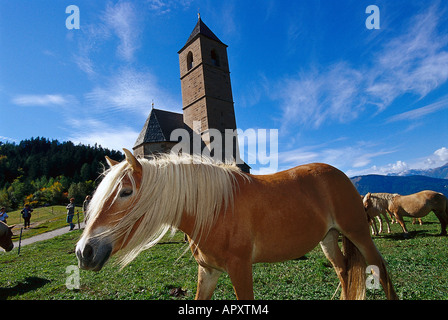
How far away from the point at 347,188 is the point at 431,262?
4.57m

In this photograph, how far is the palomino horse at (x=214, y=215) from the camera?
5.99 ft

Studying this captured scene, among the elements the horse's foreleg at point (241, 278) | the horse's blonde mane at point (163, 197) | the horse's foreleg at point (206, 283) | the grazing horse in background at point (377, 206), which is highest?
the horse's blonde mane at point (163, 197)

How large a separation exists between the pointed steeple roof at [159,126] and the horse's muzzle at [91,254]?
82.2 ft

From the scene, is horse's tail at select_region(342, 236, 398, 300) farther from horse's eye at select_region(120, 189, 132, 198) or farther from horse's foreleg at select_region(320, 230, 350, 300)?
horse's eye at select_region(120, 189, 132, 198)

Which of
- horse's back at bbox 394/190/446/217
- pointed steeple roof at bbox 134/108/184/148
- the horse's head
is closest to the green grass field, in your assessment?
the horse's head

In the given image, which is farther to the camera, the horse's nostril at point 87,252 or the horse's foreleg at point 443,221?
the horse's foreleg at point 443,221

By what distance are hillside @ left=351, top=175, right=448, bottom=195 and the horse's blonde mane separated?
434 feet

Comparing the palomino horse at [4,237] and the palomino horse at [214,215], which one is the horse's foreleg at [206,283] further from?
the palomino horse at [4,237]

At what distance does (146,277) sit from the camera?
5.31 metres

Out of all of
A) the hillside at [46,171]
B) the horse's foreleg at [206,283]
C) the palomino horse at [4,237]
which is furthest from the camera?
the hillside at [46,171]

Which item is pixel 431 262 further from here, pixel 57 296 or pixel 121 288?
pixel 57 296

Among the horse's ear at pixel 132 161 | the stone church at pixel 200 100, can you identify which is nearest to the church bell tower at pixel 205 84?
the stone church at pixel 200 100

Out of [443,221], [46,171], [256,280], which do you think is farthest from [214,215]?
[46,171]
